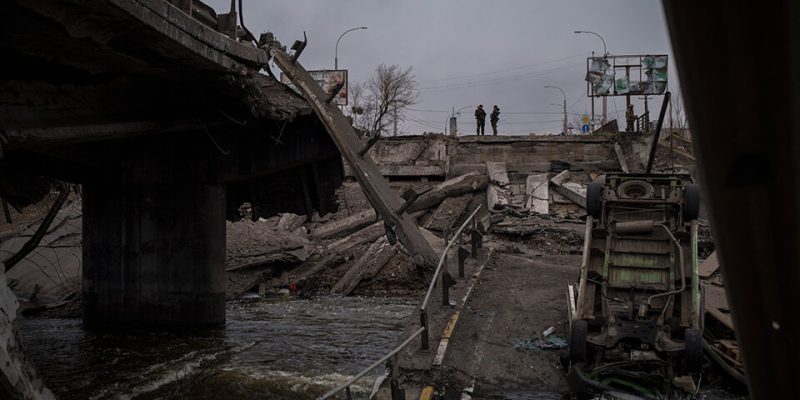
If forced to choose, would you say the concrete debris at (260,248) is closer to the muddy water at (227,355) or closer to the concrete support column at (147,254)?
the muddy water at (227,355)

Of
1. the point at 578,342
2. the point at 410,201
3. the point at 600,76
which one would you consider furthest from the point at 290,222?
the point at 600,76

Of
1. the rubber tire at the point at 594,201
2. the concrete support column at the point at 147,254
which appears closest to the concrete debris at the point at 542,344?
the rubber tire at the point at 594,201

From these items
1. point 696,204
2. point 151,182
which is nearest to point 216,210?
point 151,182

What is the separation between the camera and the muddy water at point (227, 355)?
31.6 ft

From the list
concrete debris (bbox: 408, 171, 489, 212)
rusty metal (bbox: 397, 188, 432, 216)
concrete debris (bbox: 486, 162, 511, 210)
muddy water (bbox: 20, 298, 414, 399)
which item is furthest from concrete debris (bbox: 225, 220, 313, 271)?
concrete debris (bbox: 486, 162, 511, 210)

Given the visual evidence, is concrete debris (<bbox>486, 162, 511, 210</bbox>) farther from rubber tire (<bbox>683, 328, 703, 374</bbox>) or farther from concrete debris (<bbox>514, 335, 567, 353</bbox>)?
rubber tire (<bbox>683, 328, 703, 374</bbox>)

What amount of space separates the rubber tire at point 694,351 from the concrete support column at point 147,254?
958 centimetres

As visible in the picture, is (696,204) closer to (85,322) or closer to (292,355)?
(292,355)

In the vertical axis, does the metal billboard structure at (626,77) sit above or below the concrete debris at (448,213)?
above

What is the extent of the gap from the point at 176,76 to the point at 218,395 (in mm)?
4993

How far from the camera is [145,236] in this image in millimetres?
13367

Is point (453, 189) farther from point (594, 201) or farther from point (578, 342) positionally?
point (578, 342)

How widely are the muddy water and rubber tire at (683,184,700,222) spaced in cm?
540

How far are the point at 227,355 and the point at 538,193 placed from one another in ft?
58.0
